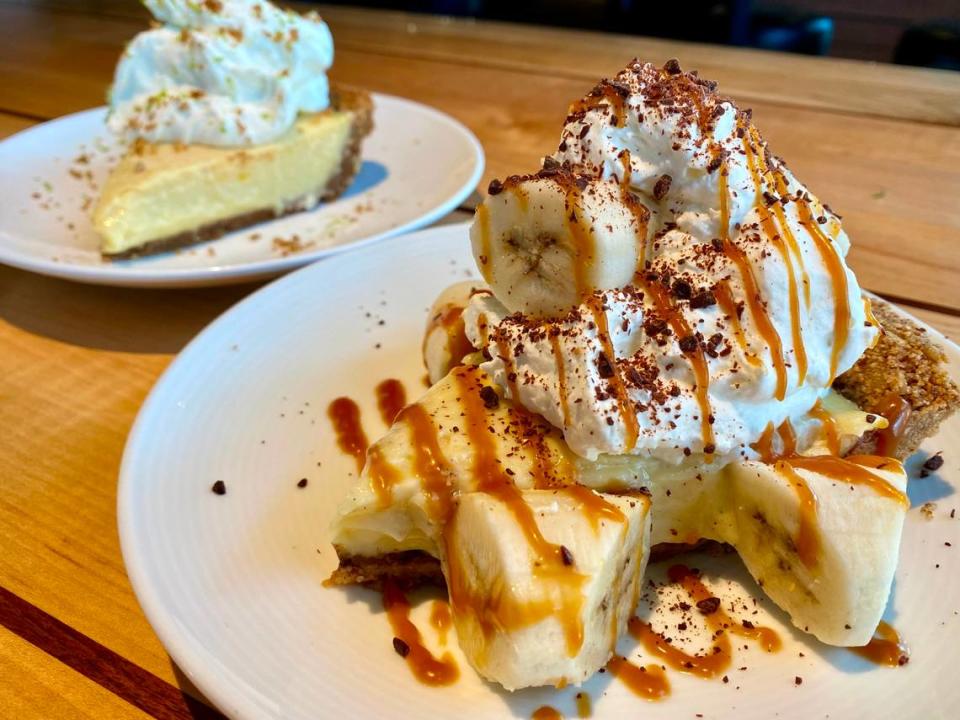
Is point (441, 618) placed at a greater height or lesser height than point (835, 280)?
lesser

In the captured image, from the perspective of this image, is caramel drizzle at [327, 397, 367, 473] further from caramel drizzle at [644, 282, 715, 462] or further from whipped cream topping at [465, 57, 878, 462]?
caramel drizzle at [644, 282, 715, 462]

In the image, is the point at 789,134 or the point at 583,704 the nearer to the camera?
the point at 583,704

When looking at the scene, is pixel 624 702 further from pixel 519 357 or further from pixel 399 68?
pixel 399 68

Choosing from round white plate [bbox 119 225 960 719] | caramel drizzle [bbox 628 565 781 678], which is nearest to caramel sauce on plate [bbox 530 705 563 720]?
round white plate [bbox 119 225 960 719]

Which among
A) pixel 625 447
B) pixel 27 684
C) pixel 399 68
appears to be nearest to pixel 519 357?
pixel 625 447

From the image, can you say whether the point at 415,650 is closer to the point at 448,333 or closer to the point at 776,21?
the point at 448,333

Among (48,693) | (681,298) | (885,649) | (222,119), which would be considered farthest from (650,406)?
(222,119)

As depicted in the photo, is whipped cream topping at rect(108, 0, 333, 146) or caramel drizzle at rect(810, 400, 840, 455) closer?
caramel drizzle at rect(810, 400, 840, 455)
